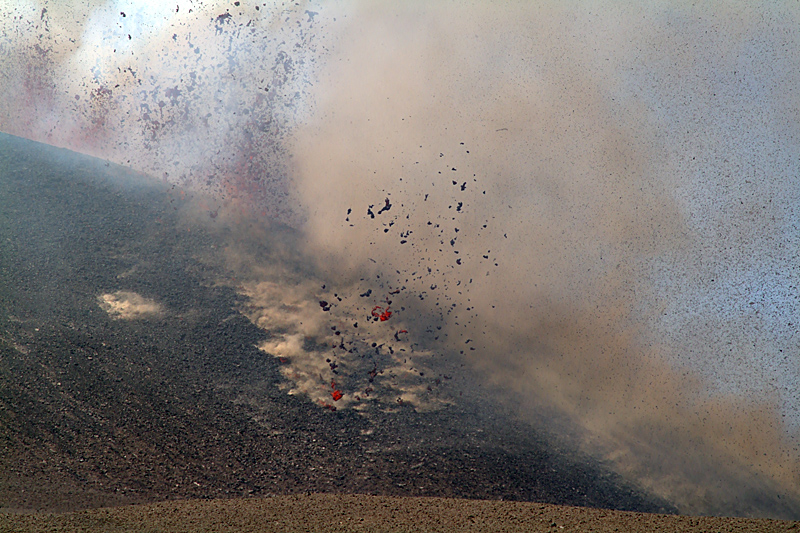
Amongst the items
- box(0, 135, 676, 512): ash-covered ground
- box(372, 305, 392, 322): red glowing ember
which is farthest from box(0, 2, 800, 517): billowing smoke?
box(0, 135, 676, 512): ash-covered ground

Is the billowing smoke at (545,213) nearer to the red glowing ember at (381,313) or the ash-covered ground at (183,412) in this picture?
the red glowing ember at (381,313)

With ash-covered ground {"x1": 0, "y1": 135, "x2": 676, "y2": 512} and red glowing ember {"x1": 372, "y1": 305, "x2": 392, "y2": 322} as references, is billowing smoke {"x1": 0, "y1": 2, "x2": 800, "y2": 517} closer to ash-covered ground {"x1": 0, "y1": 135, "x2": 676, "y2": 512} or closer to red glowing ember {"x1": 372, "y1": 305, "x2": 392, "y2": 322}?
red glowing ember {"x1": 372, "y1": 305, "x2": 392, "y2": 322}

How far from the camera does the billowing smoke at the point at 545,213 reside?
22.2ft

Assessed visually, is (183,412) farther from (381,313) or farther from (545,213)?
(545,213)

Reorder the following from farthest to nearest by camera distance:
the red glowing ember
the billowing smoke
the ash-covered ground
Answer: the red glowing ember
the billowing smoke
the ash-covered ground

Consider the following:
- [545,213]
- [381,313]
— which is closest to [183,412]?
[381,313]

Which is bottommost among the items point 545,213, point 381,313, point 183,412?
point 183,412

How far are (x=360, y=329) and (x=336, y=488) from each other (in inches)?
93.0

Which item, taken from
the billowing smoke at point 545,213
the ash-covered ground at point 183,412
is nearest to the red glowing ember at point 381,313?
the billowing smoke at point 545,213

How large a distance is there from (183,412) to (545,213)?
18.2 feet

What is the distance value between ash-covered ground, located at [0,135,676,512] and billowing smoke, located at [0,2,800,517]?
351 millimetres

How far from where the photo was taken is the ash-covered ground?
206 inches

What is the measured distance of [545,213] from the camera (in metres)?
7.61

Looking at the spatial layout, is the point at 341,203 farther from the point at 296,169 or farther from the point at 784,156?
the point at 784,156
